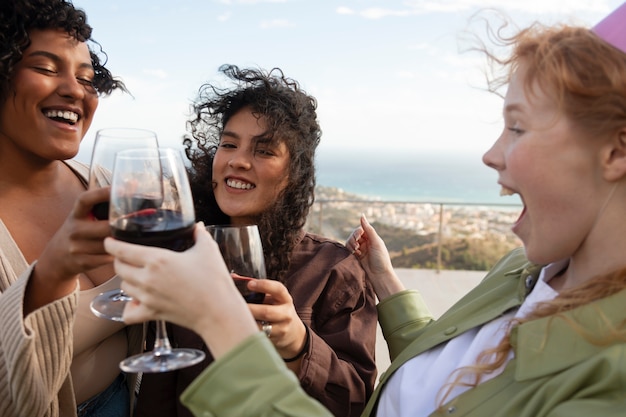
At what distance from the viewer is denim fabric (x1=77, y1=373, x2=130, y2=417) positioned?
1793mm

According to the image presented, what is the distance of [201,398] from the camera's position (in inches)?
40.9

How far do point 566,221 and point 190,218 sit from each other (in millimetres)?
815

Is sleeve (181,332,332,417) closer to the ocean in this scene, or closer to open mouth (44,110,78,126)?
open mouth (44,110,78,126)

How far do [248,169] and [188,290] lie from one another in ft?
3.85

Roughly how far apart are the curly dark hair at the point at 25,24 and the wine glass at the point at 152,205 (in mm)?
889

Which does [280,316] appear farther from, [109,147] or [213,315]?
[109,147]

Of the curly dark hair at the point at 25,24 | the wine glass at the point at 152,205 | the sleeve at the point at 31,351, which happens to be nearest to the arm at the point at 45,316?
the sleeve at the point at 31,351

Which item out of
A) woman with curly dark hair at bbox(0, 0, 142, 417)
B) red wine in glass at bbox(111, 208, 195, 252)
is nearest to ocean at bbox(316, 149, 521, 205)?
woman with curly dark hair at bbox(0, 0, 142, 417)

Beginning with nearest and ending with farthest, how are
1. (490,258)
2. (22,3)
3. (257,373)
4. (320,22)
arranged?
(257,373) → (22,3) → (490,258) → (320,22)

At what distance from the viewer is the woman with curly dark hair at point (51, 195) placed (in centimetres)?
139

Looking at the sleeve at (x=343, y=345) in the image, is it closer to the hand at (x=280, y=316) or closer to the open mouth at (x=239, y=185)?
the hand at (x=280, y=316)

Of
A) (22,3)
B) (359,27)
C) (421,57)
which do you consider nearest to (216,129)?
(22,3)

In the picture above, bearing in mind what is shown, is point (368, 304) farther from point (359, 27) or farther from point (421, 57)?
point (421, 57)

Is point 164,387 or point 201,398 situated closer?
point 201,398
